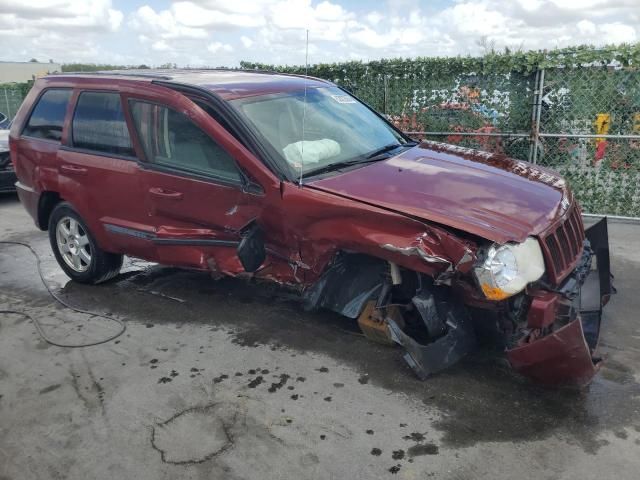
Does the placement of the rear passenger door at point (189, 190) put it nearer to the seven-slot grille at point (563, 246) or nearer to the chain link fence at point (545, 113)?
the seven-slot grille at point (563, 246)

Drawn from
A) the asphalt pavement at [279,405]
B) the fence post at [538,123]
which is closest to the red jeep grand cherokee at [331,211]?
the asphalt pavement at [279,405]

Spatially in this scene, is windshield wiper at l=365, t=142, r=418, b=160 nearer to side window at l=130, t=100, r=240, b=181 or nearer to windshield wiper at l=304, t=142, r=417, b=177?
windshield wiper at l=304, t=142, r=417, b=177

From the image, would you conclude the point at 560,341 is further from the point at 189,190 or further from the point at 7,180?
the point at 7,180

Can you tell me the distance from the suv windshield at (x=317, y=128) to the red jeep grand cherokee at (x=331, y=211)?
0.02 meters

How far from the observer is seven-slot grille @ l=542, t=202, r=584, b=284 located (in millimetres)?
3084

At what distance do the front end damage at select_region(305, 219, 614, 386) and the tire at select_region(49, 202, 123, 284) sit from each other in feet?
7.48

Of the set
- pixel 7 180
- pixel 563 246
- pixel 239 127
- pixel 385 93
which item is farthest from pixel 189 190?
pixel 7 180

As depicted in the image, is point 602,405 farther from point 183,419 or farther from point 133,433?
point 133,433

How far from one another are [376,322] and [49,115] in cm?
364

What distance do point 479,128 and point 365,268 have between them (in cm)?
487

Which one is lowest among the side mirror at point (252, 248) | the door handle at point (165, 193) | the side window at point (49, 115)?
the side mirror at point (252, 248)

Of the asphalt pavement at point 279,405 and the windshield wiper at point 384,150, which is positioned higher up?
the windshield wiper at point 384,150

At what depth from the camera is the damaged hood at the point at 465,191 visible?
305cm

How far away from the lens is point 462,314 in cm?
333
